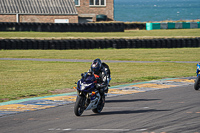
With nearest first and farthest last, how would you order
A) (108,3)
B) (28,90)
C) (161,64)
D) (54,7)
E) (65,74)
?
1. (28,90)
2. (65,74)
3. (161,64)
4. (54,7)
5. (108,3)

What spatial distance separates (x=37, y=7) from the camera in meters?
57.6

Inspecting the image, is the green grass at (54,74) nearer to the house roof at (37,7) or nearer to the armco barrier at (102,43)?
the armco barrier at (102,43)

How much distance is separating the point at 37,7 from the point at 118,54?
1153 inches

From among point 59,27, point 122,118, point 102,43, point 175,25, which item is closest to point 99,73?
point 122,118

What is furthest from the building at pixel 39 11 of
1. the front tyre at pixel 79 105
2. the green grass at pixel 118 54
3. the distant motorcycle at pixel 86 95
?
the front tyre at pixel 79 105

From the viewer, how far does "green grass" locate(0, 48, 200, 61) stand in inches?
1131

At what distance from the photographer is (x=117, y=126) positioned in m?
8.66

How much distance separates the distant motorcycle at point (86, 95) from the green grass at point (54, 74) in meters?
3.98

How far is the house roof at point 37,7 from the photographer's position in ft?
184

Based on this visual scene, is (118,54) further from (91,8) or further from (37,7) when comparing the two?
(91,8)

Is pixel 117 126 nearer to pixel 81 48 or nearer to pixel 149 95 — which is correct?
pixel 149 95

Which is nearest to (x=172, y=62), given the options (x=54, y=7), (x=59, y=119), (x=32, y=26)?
(x=59, y=119)

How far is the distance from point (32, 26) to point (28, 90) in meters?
32.0

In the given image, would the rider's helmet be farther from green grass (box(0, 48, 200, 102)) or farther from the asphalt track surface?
green grass (box(0, 48, 200, 102))
